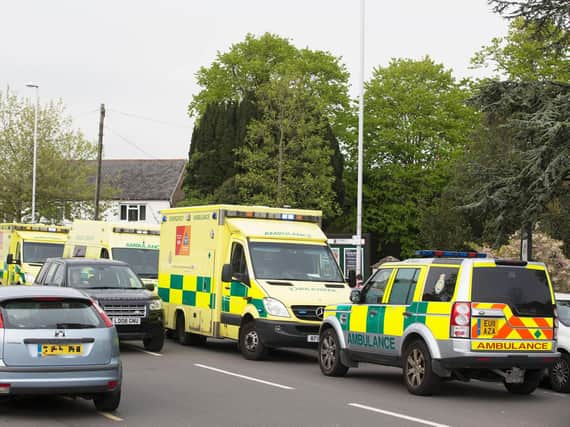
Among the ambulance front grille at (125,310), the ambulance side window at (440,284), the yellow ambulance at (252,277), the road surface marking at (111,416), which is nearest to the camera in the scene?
the road surface marking at (111,416)

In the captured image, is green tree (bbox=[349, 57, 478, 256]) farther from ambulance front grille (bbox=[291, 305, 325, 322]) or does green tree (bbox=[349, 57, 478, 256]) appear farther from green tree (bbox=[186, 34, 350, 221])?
ambulance front grille (bbox=[291, 305, 325, 322])

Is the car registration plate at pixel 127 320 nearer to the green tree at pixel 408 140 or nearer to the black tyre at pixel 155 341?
the black tyre at pixel 155 341

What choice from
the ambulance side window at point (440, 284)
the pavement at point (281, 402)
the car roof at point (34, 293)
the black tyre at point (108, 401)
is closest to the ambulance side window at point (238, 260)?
the pavement at point (281, 402)

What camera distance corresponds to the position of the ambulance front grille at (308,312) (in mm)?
17688

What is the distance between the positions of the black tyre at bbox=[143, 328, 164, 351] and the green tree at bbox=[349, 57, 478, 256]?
41.0m

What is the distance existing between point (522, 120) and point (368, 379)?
23.6 feet

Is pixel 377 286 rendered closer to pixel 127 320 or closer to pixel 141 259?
pixel 127 320

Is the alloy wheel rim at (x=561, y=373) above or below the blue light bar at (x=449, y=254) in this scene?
below

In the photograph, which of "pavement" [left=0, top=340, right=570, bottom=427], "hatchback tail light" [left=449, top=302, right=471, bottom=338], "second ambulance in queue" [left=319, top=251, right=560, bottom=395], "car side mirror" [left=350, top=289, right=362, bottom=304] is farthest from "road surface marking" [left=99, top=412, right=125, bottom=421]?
"car side mirror" [left=350, top=289, right=362, bottom=304]

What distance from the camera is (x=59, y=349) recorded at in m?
10.6

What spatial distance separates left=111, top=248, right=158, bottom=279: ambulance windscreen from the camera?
25047mm

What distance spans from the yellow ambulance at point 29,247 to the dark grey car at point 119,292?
35.0ft

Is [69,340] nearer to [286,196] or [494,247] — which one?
[494,247]

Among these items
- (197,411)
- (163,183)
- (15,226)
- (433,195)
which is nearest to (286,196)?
(15,226)
